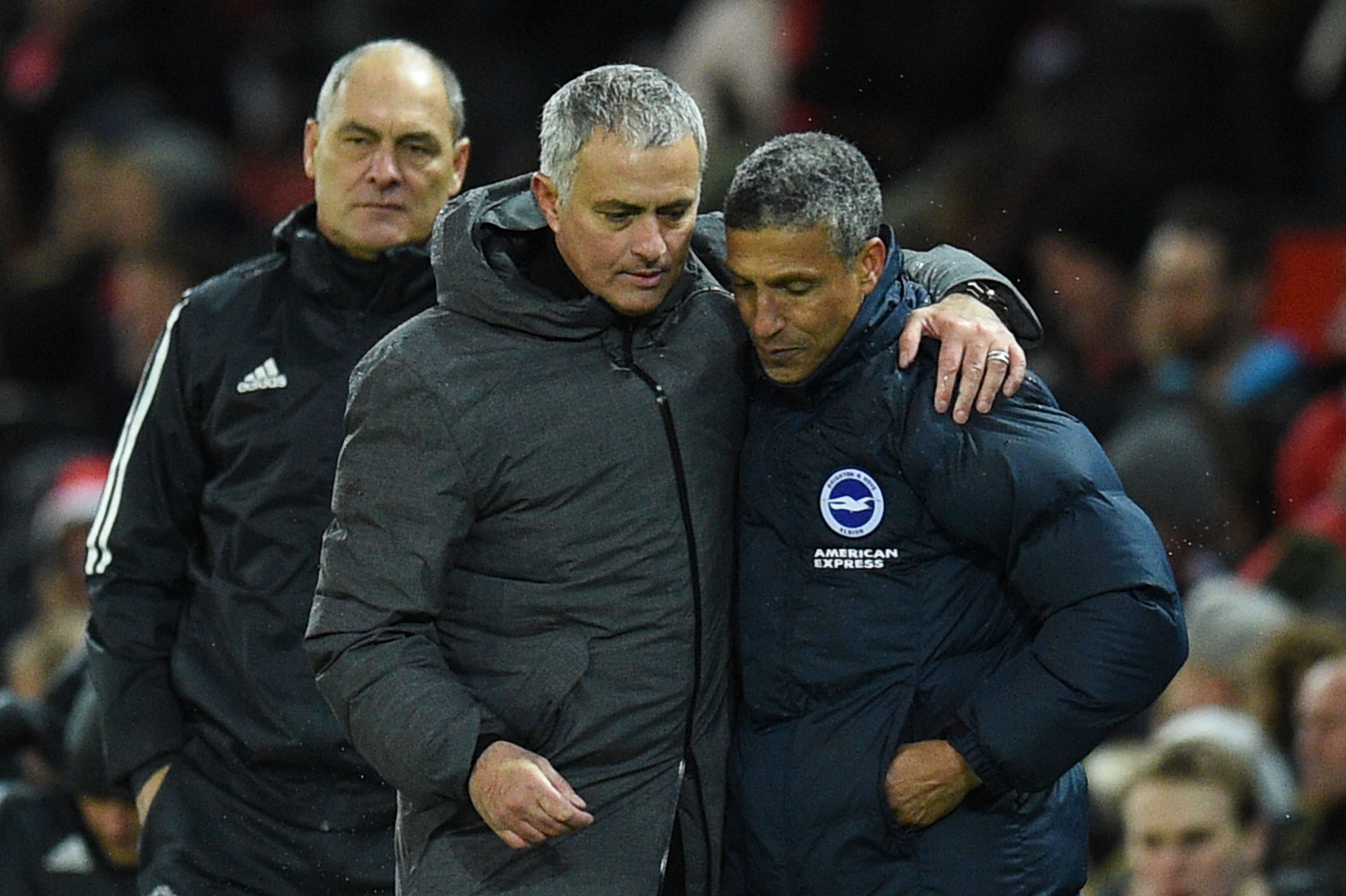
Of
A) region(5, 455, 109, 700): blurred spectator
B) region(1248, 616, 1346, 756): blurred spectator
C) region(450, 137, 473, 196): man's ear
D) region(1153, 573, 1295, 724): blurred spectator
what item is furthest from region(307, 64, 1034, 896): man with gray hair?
region(5, 455, 109, 700): blurred spectator

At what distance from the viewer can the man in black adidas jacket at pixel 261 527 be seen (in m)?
4.55

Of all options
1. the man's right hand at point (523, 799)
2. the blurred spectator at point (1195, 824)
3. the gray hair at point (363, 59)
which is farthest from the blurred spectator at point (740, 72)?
the man's right hand at point (523, 799)

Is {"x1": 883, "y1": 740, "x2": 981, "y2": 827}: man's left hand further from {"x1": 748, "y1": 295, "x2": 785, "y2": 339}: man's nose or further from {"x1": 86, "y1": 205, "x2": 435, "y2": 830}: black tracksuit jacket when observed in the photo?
{"x1": 86, "y1": 205, "x2": 435, "y2": 830}: black tracksuit jacket

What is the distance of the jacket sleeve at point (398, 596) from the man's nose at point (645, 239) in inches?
14.9

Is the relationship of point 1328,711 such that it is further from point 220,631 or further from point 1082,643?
point 220,631

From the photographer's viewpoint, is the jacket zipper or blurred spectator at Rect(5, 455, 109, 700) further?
blurred spectator at Rect(5, 455, 109, 700)

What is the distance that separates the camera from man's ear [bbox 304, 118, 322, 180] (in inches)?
189

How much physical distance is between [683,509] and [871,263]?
1.61ft

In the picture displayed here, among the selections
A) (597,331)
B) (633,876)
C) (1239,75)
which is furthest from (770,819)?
(1239,75)

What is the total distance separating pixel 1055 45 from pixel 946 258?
5159 mm

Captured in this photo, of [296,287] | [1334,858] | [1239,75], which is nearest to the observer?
[296,287]

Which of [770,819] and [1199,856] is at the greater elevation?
[770,819]

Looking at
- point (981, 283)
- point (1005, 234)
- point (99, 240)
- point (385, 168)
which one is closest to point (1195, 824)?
point (981, 283)

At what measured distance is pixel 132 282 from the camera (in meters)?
9.03
